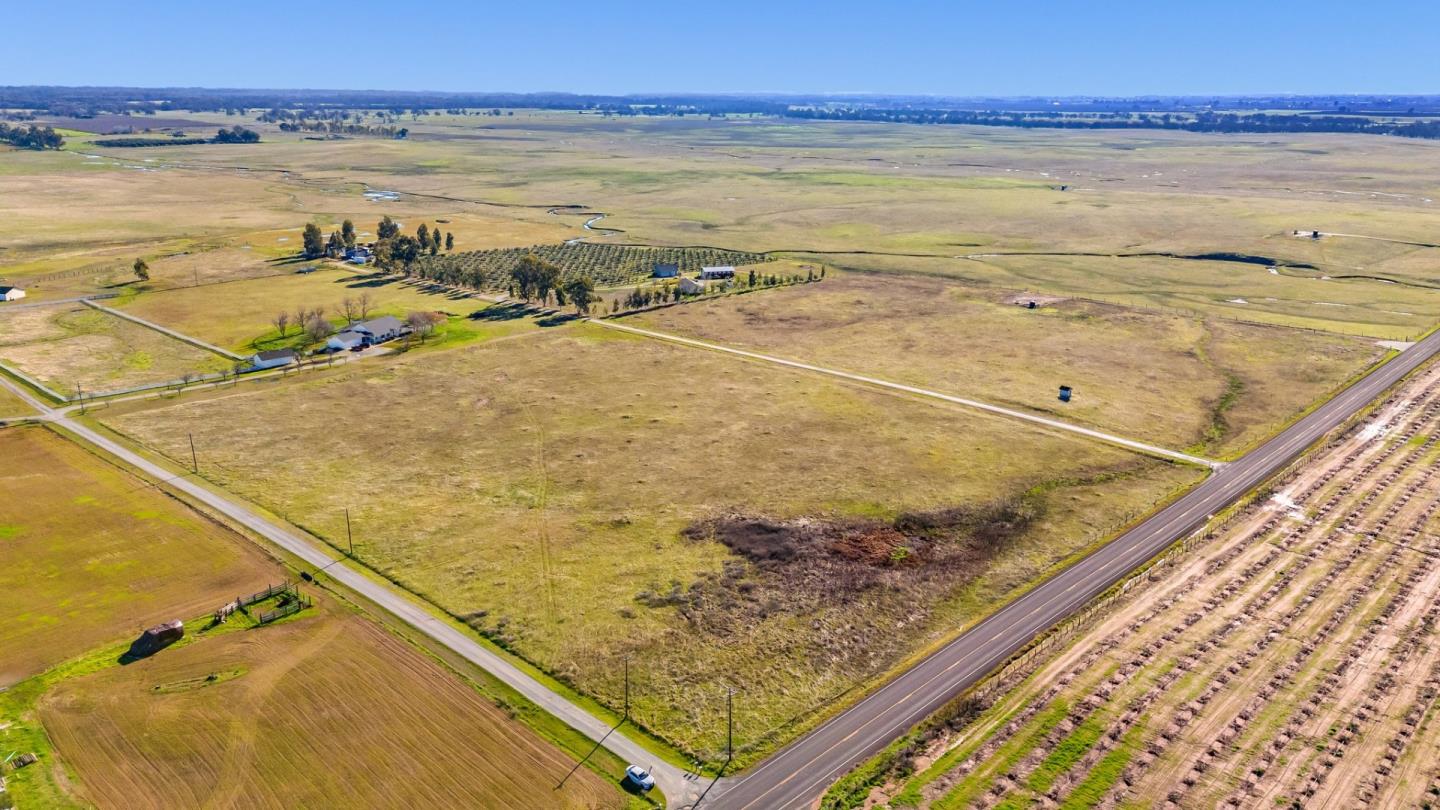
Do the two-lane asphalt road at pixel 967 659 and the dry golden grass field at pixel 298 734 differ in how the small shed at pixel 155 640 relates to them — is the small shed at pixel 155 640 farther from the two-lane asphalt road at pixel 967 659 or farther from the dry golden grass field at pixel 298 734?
the two-lane asphalt road at pixel 967 659

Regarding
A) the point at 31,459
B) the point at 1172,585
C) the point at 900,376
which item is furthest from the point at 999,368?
the point at 31,459

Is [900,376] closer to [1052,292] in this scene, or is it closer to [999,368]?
[999,368]

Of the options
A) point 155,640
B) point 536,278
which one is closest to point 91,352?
point 536,278

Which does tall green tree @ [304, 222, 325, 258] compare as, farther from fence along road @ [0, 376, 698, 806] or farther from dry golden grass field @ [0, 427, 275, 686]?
dry golden grass field @ [0, 427, 275, 686]

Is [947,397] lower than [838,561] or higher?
higher

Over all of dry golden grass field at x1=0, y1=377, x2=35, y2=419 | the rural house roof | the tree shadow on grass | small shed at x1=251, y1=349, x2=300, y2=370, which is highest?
the rural house roof

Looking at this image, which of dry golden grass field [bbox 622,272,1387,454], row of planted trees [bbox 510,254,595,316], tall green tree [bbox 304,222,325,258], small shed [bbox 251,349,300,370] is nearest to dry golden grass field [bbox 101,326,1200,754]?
small shed [bbox 251,349,300,370]

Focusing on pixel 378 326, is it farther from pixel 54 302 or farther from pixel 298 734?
pixel 298 734
